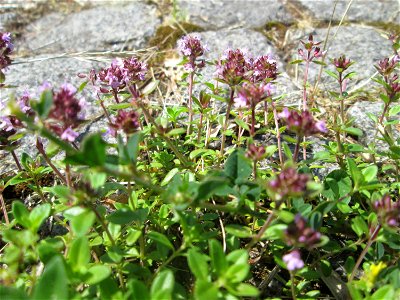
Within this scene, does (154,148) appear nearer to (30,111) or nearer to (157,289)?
(30,111)

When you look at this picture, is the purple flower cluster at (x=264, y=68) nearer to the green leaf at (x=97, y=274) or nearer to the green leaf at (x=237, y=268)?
the green leaf at (x=237, y=268)

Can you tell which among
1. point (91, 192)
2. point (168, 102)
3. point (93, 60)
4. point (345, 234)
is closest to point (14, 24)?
point (93, 60)

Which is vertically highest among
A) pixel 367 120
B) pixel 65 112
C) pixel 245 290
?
pixel 65 112

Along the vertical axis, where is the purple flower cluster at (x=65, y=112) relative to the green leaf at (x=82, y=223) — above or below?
above

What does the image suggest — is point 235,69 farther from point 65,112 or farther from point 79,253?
point 79,253

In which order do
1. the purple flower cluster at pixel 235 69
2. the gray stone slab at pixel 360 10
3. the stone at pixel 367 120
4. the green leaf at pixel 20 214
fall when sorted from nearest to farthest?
the green leaf at pixel 20 214, the purple flower cluster at pixel 235 69, the stone at pixel 367 120, the gray stone slab at pixel 360 10

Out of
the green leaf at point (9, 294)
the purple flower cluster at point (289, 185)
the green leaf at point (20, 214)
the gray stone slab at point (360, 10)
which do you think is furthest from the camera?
the gray stone slab at point (360, 10)

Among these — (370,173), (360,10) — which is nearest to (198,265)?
(370,173)

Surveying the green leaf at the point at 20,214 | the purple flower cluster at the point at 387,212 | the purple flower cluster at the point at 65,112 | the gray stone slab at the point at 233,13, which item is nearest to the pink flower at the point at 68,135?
the purple flower cluster at the point at 65,112
